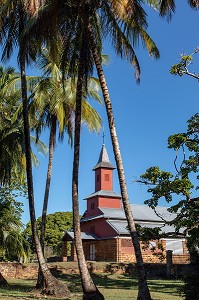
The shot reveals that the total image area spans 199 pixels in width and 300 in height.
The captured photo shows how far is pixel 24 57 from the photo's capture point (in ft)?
51.6

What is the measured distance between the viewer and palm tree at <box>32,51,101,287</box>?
61.6ft

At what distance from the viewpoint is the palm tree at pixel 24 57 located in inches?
579

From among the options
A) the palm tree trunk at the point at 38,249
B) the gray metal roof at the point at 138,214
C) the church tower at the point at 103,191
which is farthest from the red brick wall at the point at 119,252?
the palm tree trunk at the point at 38,249

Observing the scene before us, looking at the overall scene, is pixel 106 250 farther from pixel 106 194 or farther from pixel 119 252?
pixel 106 194

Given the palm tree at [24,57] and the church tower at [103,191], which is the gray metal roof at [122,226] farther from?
the palm tree at [24,57]

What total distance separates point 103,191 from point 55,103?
1177 inches

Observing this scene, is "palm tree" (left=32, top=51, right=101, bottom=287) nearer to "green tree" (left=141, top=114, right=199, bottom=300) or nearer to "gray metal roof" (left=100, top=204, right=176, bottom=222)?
"green tree" (left=141, top=114, right=199, bottom=300)

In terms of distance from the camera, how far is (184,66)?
14.5m

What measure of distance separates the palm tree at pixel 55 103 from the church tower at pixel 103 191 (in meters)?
27.1

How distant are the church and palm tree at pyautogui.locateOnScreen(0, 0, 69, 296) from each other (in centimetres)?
2316

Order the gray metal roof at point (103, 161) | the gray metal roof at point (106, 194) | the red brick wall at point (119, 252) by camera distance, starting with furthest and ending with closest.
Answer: the gray metal roof at point (103, 161) < the gray metal roof at point (106, 194) < the red brick wall at point (119, 252)

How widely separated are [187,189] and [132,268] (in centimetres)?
1818

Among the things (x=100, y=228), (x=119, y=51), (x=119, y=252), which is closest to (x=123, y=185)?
(x=119, y=51)

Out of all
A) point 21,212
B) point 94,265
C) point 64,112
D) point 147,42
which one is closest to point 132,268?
point 94,265
